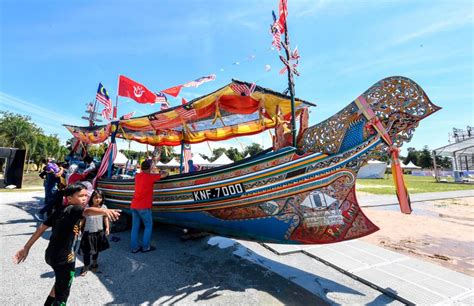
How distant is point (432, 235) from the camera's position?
6.55 metres

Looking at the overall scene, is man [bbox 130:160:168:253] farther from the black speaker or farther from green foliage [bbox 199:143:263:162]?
the black speaker

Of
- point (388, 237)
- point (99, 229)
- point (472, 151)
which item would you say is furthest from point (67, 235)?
point (472, 151)

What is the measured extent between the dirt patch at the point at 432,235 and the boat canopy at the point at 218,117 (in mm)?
3805

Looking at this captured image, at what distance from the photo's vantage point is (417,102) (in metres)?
3.23

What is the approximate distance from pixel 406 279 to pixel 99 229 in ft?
15.3

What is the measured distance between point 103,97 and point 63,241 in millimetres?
5859

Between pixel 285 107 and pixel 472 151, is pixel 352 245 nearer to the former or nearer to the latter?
pixel 285 107

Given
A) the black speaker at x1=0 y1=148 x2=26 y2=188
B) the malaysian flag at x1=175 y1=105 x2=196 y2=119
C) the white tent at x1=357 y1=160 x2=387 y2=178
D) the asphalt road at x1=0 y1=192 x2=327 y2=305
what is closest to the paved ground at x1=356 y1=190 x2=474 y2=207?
the asphalt road at x1=0 y1=192 x2=327 y2=305

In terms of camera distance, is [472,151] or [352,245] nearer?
[352,245]

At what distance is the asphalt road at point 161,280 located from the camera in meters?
3.02

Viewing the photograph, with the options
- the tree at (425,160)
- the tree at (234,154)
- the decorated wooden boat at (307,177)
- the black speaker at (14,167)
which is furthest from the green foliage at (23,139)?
the tree at (425,160)

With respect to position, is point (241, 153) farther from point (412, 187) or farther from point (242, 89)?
point (242, 89)

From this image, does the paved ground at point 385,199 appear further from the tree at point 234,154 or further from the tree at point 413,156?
the tree at point 413,156

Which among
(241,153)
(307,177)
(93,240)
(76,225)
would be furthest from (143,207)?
(241,153)
